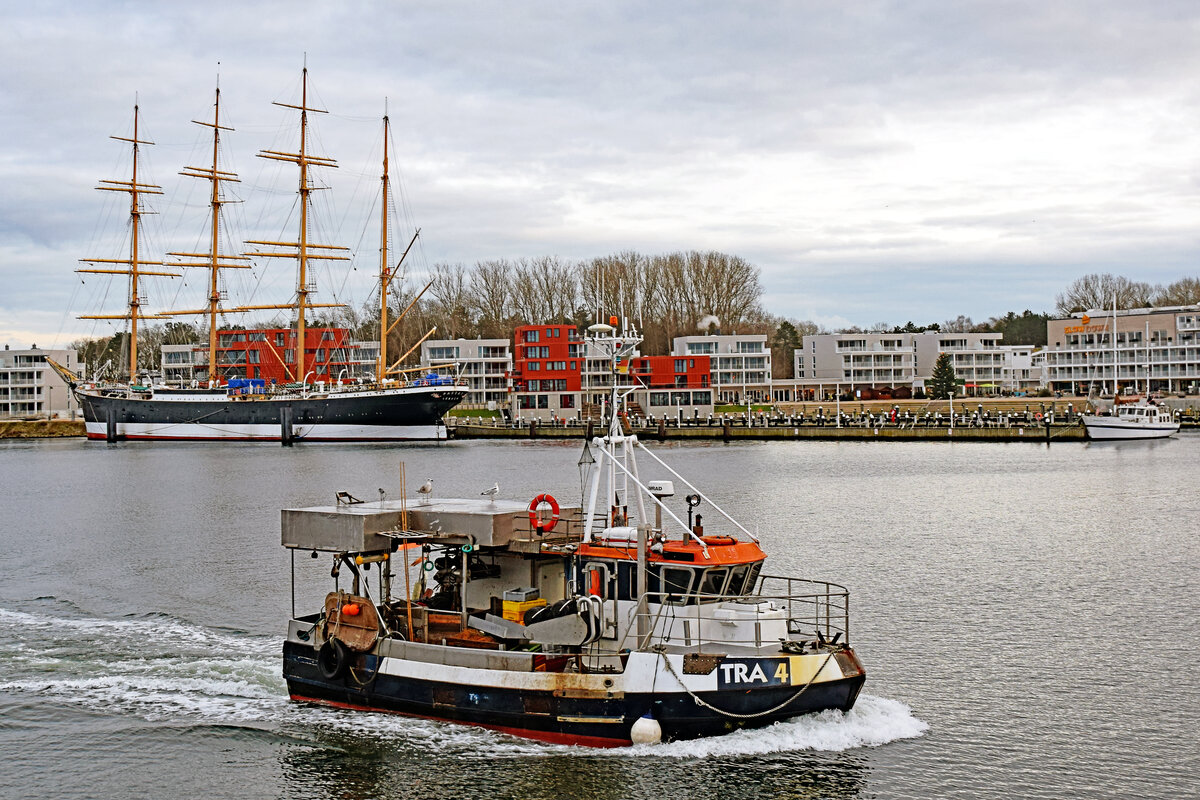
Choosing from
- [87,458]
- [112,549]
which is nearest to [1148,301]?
[87,458]

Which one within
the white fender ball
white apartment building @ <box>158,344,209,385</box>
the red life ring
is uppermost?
white apartment building @ <box>158,344,209,385</box>

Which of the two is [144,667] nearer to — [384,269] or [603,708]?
[603,708]

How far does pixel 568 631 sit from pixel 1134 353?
14947cm

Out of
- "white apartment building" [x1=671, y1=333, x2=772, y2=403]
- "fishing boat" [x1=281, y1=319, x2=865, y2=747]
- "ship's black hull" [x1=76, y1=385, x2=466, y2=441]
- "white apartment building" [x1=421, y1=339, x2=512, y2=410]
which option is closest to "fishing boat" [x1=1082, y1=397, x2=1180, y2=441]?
"white apartment building" [x1=671, y1=333, x2=772, y2=403]

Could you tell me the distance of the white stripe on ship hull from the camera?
4427 inches

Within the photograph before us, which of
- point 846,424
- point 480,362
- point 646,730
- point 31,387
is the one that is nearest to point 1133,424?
point 846,424

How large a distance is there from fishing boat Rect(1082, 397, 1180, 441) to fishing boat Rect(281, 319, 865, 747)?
301 feet

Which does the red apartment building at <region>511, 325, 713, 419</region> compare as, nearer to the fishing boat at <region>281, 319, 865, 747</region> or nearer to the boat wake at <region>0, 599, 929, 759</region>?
the boat wake at <region>0, 599, 929, 759</region>

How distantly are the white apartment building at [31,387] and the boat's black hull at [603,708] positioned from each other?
527ft

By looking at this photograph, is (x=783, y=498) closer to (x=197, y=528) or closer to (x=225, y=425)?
(x=197, y=528)

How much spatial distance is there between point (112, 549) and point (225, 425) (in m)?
83.2

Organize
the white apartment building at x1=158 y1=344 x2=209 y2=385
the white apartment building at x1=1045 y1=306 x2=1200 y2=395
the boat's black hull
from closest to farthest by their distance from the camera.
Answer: the boat's black hull → the white apartment building at x1=1045 y1=306 x2=1200 y2=395 → the white apartment building at x1=158 y1=344 x2=209 y2=385

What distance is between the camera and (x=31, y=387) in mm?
164250

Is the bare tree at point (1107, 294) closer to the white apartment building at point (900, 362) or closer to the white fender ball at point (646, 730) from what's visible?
the white apartment building at point (900, 362)
